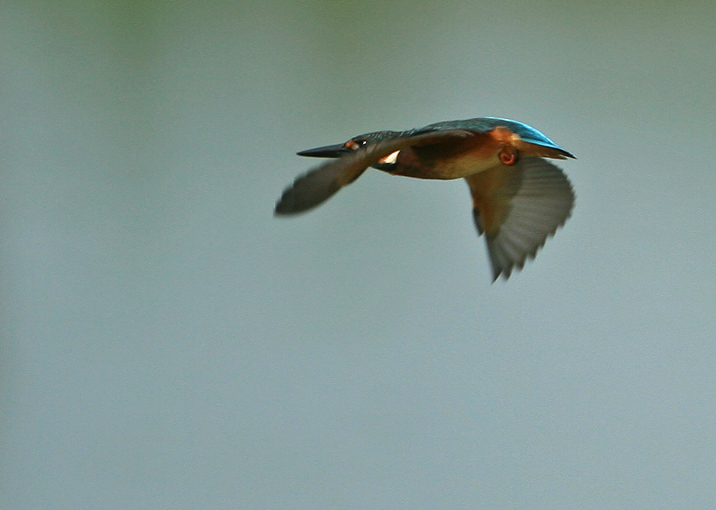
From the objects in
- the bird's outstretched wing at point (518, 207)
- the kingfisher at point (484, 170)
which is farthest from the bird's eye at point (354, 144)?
the bird's outstretched wing at point (518, 207)

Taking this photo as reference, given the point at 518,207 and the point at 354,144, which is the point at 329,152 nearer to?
the point at 354,144

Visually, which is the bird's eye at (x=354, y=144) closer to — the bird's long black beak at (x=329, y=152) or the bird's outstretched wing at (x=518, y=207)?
the bird's long black beak at (x=329, y=152)

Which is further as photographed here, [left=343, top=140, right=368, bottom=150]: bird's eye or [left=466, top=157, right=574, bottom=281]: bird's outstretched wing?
[left=466, top=157, right=574, bottom=281]: bird's outstretched wing

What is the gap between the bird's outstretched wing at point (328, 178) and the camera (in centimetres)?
36

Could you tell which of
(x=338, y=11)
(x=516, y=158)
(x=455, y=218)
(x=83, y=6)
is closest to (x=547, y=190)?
(x=516, y=158)

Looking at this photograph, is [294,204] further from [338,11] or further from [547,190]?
[338,11]

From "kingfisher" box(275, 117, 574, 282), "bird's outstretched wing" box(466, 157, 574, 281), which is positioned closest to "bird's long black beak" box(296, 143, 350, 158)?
"kingfisher" box(275, 117, 574, 282)

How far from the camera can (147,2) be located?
4.34 feet

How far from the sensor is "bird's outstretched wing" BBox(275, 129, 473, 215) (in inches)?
14.3

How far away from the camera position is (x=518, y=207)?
59 centimetres

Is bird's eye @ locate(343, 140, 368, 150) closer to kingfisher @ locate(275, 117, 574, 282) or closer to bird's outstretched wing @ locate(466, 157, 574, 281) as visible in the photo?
kingfisher @ locate(275, 117, 574, 282)

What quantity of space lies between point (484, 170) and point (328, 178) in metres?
0.17

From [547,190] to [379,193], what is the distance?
733 millimetres

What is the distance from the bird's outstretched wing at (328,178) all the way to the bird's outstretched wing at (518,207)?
17 centimetres
